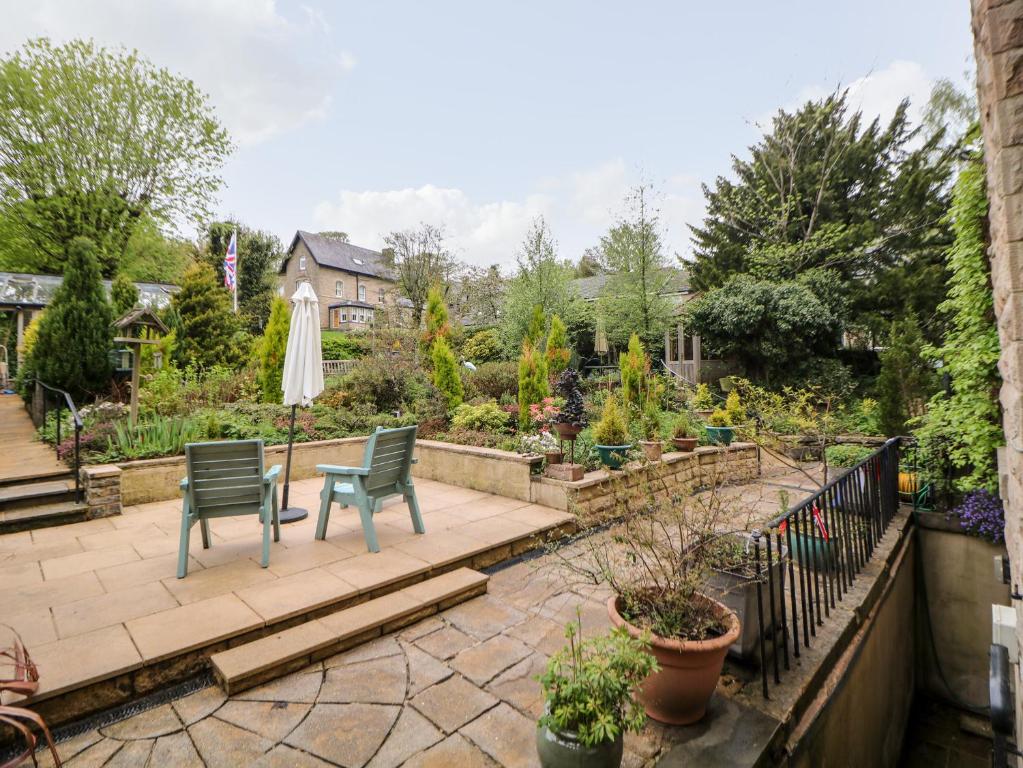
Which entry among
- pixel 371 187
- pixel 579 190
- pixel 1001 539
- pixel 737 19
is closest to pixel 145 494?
pixel 1001 539

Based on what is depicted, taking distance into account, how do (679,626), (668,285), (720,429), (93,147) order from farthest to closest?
(668,285)
(93,147)
(720,429)
(679,626)

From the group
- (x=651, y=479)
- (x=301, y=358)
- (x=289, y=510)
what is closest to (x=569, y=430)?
(x=651, y=479)

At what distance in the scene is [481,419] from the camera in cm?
732

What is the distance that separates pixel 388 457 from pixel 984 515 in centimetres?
553

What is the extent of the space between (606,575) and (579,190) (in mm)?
23510

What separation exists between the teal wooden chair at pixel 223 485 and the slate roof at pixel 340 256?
27053 millimetres

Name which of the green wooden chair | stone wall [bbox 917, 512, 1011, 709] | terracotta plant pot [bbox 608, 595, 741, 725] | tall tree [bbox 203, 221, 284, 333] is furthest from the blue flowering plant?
tall tree [bbox 203, 221, 284, 333]

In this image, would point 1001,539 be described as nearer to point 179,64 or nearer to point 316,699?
point 316,699

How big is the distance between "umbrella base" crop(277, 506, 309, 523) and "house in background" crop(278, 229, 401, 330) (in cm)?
2552

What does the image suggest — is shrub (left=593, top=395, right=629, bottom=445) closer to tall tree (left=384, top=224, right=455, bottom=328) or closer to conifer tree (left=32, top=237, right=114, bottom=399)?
conifer tree (left=32, top=237, right=114, bottom=399)

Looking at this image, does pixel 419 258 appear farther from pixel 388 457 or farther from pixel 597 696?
pixel 597 696

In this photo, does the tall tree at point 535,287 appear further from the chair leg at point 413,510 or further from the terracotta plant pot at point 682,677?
the terracotta plant pot at point 682,677

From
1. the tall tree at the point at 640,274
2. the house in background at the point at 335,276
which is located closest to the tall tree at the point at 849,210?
the tall tree at the point at 640,274

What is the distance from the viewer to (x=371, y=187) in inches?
1113
